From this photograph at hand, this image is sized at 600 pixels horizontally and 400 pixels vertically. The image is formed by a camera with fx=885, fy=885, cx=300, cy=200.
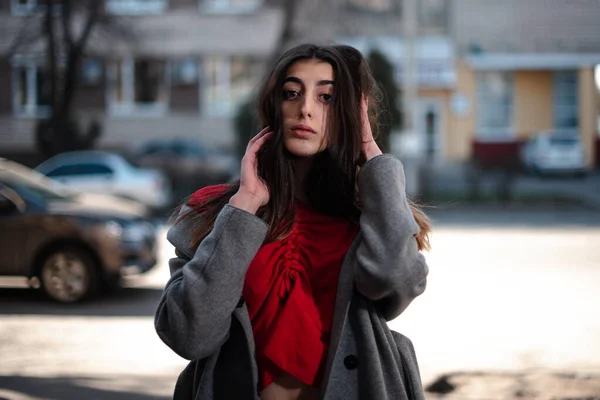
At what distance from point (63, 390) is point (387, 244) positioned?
441 cm

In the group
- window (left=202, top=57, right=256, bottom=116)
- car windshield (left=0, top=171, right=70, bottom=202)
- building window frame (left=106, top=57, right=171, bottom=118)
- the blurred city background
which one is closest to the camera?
the blurred city background

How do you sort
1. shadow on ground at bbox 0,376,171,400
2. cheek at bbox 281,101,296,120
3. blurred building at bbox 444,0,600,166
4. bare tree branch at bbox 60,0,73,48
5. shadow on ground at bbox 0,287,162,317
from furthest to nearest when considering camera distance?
blurred building at bbox 444,0,600,166 < bare tree branch at bbox 60,0,73,48 < shadow on ground at bbox 0,287,162,317 < shadow on ground at bbox 0,376,171,400 < cheek at bbox 281,101,296,120

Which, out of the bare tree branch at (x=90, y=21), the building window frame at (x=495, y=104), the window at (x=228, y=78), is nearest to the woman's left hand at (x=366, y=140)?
the bare tree branch at (x=90, y=21)

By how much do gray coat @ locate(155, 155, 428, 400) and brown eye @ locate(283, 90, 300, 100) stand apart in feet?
1.03

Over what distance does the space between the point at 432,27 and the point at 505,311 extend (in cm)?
3096

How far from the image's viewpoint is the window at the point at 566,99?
3703 centimetres

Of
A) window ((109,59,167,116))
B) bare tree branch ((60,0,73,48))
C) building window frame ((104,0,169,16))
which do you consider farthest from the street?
building window frame ((104,0,169,16))

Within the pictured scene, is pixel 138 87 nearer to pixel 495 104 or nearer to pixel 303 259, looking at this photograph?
pixel 495 104

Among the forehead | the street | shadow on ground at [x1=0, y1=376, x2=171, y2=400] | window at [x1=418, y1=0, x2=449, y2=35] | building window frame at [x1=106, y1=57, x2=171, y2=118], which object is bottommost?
the street

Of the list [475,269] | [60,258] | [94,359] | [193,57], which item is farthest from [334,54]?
[193,57]

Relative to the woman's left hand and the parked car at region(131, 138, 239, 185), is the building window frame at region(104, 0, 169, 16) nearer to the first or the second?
the parked car at region(131, 138, 239, 185)

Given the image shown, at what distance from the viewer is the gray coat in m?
2.12

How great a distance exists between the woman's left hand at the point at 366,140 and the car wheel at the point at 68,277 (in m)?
7.96

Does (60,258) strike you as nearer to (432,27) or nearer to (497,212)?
(497,212)
